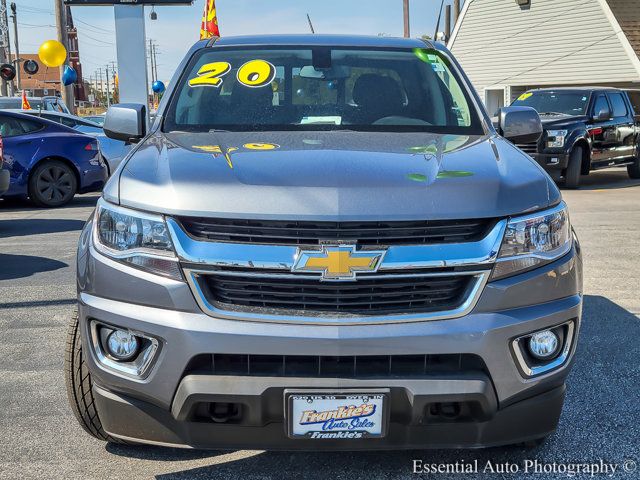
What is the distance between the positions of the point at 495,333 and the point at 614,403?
5.14 feet

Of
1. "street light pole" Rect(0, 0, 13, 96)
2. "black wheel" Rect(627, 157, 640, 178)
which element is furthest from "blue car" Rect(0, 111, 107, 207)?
"street light pole" Rect(0, 0, 13, 96)

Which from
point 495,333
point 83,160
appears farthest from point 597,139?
point 495,333

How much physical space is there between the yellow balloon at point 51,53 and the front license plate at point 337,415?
79.9 feet

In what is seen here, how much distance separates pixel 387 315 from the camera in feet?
8.39

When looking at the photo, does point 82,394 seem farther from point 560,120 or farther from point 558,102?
point 558,102

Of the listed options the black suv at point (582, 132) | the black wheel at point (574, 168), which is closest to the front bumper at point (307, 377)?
the black suv at point (582, 132)

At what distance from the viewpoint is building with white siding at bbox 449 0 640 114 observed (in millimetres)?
25656

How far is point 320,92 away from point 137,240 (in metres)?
1.62

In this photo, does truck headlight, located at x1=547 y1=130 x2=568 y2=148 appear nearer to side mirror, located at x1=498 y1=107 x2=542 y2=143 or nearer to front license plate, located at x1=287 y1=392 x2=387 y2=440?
side mirror, located at x1=498 y1=107 x2=542 y2=143

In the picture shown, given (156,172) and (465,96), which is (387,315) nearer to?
(156,172)

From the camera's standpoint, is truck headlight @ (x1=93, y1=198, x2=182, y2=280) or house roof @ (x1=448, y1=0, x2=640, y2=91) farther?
house roof @ (x1=448, y1=0, x2=640, y2=91)

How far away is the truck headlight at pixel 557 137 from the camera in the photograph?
13.6 m

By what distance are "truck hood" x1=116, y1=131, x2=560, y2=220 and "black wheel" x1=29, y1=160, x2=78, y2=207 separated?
8.99 m

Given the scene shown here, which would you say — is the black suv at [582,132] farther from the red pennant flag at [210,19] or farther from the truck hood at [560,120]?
the red pennant flag at [210,19]
